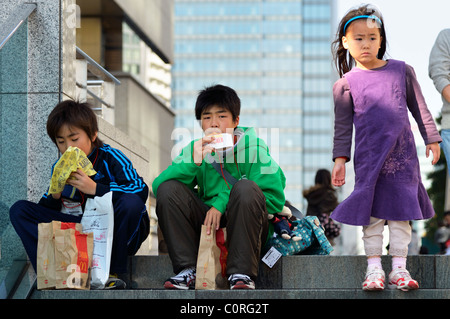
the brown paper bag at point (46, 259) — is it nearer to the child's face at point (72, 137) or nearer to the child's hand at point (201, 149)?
the child's face at point (72, 137)

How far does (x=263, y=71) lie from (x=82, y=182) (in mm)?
103577

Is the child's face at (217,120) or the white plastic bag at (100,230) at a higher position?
the child's face at (217,120)

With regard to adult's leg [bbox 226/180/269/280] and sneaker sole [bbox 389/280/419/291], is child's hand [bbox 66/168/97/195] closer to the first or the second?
adult's leg [bbox 226/180/269/280]

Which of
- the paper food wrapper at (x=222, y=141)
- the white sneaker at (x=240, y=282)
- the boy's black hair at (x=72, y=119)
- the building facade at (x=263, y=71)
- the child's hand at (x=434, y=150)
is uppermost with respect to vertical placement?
the building facade at (x=263, y=71)

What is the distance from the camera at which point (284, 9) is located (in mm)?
111750

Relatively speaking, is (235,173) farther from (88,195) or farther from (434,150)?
(434,150)

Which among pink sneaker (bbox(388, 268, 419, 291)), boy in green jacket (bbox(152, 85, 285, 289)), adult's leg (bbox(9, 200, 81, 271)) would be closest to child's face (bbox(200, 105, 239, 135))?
boy in green jacket (bbox(152, 85, 285, 289))

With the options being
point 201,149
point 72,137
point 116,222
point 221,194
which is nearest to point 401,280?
point 221,194

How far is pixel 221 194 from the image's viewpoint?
5309 mm

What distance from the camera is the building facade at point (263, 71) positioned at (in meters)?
107

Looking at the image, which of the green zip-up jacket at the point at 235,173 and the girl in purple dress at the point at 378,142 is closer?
the girl in purple dress at the point at 378,142

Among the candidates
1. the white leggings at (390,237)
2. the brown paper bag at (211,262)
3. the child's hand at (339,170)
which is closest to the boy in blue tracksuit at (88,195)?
the brown paper bag at (211,262)

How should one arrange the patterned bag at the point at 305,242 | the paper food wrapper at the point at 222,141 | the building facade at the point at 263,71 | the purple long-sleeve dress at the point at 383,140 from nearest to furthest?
the purple long-sleeve dress at the point at 383,140
the paper food wrapper at the point at 222,141
the patterned bag at the point at 305,242
the building facade at the point at 263,71
